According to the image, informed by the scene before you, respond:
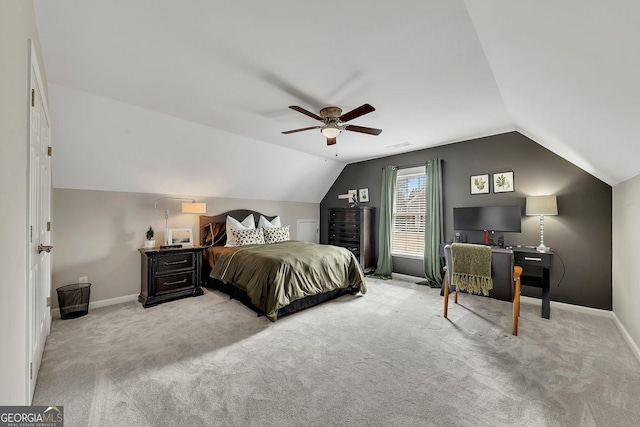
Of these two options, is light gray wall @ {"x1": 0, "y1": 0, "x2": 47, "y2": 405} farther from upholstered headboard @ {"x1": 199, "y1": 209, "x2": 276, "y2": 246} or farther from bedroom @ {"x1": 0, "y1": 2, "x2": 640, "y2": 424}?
upholstered headboard @ {"x1": 199, "y1": 209, "x2": 276, "y2": 246}

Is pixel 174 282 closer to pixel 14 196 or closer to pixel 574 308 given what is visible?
pixel 14 196

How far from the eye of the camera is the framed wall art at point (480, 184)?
407 cm

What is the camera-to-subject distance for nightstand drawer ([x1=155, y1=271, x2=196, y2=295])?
3.59m

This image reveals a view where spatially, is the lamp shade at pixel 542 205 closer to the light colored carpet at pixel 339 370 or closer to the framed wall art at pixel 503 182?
the framed wall art at pixel 503 182

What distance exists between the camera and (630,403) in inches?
66.7

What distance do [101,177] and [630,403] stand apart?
223 inches

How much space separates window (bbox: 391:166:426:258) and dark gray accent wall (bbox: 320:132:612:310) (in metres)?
0.49

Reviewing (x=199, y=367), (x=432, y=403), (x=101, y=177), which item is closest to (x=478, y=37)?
(x=432, y=403)

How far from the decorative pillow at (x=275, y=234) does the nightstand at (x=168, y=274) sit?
1273 mm

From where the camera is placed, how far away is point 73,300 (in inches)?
120

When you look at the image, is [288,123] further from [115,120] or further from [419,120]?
[115,120]

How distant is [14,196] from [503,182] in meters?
5.05

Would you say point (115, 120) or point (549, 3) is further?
point (115, 120)

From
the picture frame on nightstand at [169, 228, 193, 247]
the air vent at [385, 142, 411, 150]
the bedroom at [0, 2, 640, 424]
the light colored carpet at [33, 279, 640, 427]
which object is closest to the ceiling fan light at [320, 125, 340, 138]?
the bedroom at [0, 2, 640, 424]
